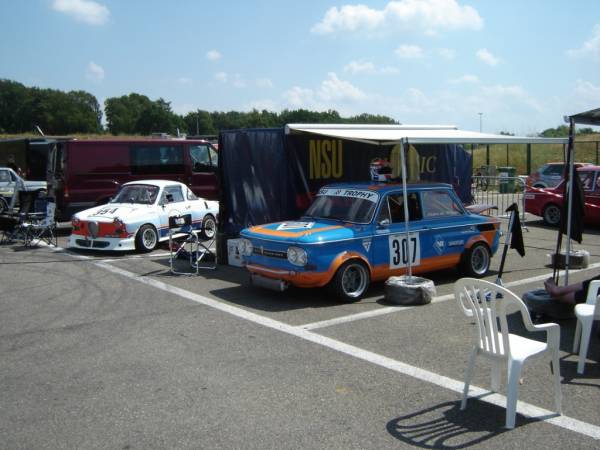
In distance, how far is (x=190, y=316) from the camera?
766 centimetres

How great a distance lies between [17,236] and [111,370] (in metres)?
10.4

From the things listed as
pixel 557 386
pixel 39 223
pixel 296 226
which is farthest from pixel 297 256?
pixel 39 223

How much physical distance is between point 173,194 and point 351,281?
6.59 meters

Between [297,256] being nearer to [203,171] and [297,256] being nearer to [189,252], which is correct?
[189,252]

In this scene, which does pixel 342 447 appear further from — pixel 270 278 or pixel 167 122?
pixel 167 122

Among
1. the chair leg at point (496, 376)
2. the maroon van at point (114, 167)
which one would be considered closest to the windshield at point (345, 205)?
the chair leg at point (496, 376)

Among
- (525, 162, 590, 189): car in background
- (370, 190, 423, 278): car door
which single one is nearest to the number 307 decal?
(370, 190, 423, 278): car door

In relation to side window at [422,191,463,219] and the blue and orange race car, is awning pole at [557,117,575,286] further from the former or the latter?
side window at [422,191,463,219]

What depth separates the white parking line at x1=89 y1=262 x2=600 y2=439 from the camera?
4453 millimetres

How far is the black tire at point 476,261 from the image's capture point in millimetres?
9656

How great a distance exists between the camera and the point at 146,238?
41.5 ft

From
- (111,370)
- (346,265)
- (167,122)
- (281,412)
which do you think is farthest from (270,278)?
(167,122)

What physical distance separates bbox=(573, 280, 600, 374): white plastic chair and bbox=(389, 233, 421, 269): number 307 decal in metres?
3.00

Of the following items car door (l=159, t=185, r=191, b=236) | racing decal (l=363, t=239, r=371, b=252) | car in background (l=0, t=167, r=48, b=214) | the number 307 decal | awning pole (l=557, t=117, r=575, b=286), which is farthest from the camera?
car in background (l=0, t=167, r=48, b=214)
